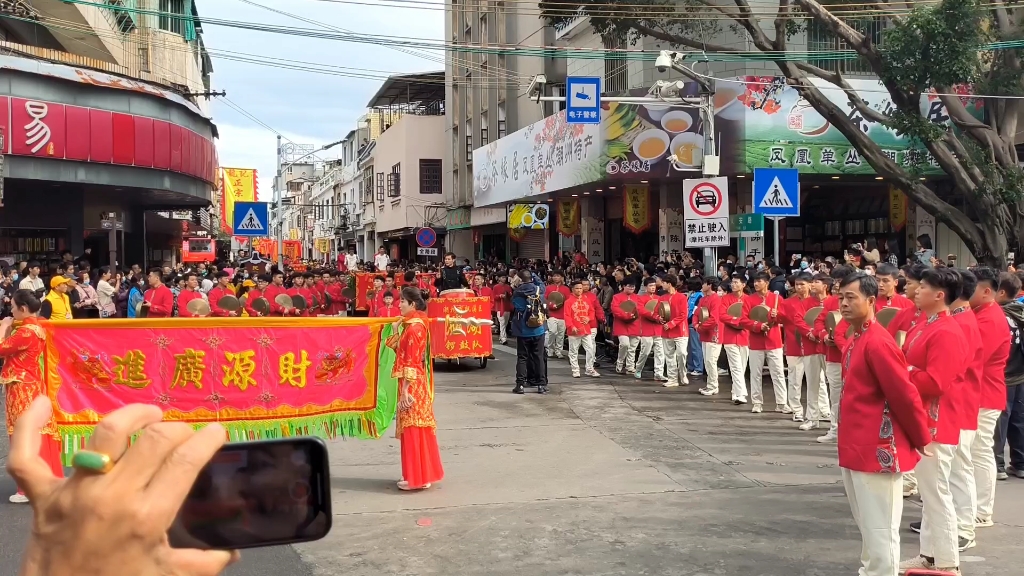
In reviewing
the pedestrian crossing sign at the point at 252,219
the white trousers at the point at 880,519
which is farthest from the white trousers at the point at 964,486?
the pedestrian crossing sign at the point at 252,219

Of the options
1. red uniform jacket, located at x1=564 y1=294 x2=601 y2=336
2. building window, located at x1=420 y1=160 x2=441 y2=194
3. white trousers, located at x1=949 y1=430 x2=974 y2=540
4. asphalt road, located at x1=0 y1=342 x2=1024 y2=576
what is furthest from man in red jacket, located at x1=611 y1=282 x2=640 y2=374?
building window, located at x1=420 y1=160 x2=441 y2=194

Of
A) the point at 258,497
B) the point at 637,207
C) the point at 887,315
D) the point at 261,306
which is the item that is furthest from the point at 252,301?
the point at 258,497

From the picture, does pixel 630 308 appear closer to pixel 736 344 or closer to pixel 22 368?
pixel 736 344

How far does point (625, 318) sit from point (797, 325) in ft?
16.2

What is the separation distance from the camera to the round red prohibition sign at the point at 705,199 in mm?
14078

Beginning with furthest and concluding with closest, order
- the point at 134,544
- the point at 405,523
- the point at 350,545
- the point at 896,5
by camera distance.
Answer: the point at 896,5
the point at 405,523
the point at 350,545
the point at 134,544

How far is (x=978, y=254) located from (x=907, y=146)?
4.84 m

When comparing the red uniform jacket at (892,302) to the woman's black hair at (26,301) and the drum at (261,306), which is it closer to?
the woman's black hair at (26,301)

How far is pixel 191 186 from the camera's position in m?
26.5

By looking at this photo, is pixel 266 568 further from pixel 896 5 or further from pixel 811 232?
pixel 811 232

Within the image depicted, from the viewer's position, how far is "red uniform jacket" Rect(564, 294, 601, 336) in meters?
15.7

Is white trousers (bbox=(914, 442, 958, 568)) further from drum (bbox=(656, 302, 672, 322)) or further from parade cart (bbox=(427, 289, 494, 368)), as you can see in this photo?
parade cart (bbox=(427, 289, 494, 368))

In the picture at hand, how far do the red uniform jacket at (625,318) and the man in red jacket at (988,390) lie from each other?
8652 mm

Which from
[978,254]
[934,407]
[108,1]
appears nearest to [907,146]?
[978,254]
